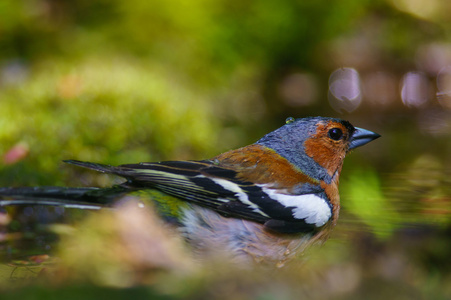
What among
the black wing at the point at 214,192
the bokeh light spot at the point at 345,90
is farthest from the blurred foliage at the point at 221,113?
the black wing at the point at 214,192

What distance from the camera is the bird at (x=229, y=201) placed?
2.65 metres

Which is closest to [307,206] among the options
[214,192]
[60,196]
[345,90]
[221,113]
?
[214,192]

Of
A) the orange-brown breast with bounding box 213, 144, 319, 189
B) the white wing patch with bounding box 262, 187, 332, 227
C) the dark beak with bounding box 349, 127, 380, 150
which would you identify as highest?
the dark beak with bounding box 349, 127, 380, 150

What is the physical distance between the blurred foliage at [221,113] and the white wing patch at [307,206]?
0.40ft

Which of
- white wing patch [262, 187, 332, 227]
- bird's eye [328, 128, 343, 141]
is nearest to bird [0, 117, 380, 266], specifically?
Answer: white wing patch [262, 187, 332, 227]

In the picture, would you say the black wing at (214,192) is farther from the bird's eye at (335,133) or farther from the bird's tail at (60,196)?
the bird's eye at (335,133)

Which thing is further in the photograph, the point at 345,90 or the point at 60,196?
the point at 345,90

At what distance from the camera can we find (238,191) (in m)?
2.76

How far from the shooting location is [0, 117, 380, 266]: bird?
265 cm

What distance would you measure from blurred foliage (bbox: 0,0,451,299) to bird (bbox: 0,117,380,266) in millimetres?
132

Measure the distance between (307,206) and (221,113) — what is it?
3514 mm

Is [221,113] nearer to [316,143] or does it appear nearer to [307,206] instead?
[316,143]

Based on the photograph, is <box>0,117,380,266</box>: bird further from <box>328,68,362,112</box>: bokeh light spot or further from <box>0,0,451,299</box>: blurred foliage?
<box>328,68,362,112</box>: bokeh light spot

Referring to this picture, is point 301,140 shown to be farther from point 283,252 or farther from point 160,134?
point 160,134
